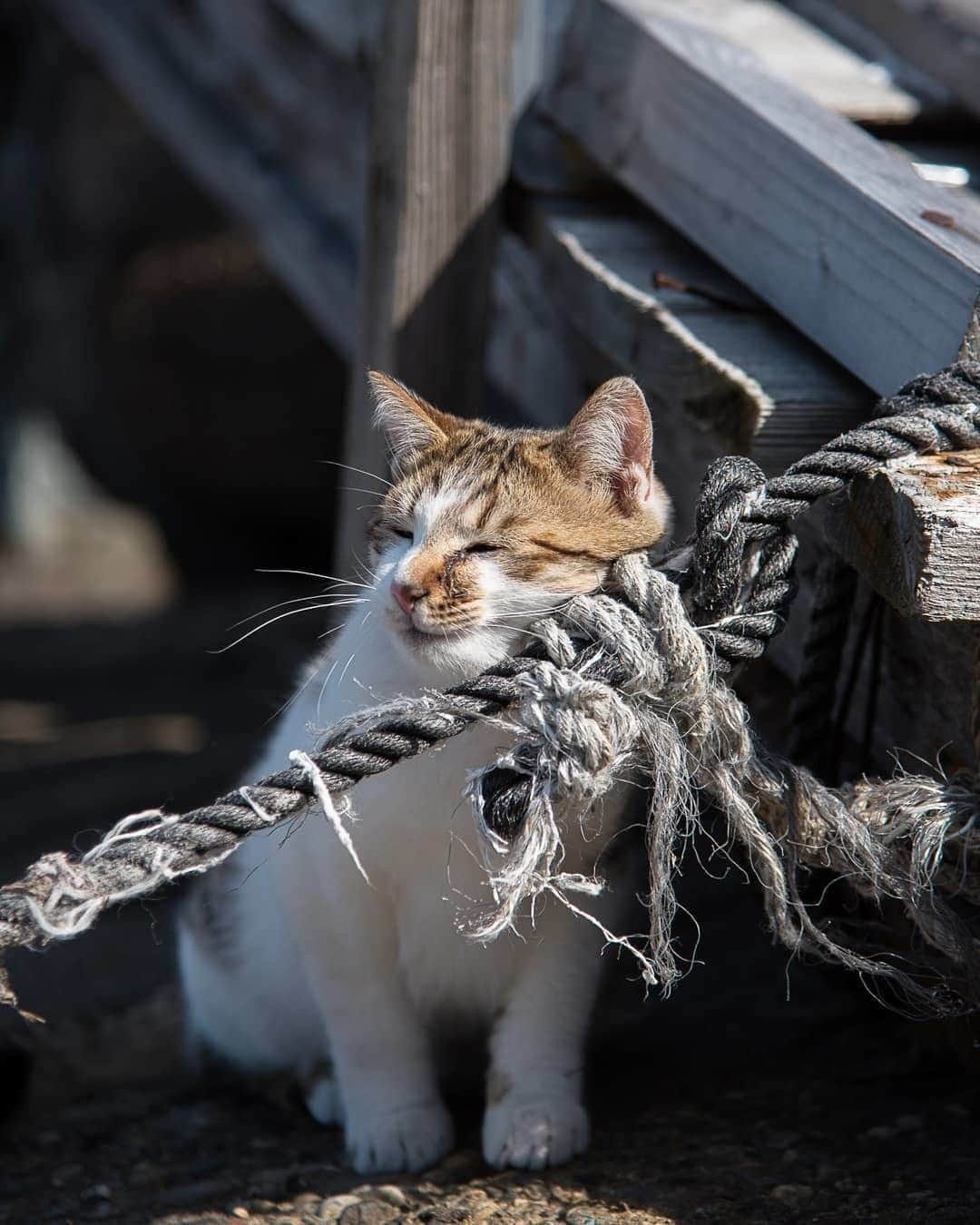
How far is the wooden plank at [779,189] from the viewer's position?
171 centimetres

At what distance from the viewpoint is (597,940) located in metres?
2.00

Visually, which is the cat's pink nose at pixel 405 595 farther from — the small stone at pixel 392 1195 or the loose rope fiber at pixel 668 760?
the small stone at pixel 392 1195

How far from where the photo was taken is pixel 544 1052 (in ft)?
6.63

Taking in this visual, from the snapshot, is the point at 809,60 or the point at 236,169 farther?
the point at 236,169

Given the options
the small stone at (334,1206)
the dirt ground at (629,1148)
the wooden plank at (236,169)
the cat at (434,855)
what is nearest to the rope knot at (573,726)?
the cat at (434,855)

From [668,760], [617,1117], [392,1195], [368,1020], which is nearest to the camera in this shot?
[668,760]

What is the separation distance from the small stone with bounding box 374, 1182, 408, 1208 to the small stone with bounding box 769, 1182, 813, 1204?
0.52m

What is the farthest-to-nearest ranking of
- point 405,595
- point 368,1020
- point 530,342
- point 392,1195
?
point 530,342 < point 368,1020 < point 392,1195 < point 405,595

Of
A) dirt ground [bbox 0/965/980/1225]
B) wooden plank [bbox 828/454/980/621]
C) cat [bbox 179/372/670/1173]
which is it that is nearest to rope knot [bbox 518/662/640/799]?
cat [bbox 179/372/670/1173]

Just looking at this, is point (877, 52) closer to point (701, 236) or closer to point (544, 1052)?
point (701, 236)

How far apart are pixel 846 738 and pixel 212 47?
3350mm

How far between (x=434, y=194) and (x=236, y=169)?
1.77 meters

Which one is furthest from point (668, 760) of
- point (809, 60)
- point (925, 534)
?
point (809, 60)

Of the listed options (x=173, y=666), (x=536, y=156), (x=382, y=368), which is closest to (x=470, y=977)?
(x=382, y=368)
